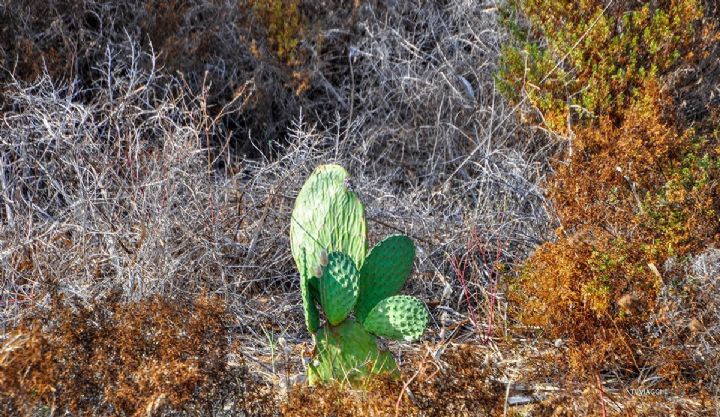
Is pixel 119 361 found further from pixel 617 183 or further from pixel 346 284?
pixel 617 183

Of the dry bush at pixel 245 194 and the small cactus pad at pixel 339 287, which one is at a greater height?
the small cactus pad at pixel 339 287

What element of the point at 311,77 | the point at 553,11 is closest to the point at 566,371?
the point at 553,11

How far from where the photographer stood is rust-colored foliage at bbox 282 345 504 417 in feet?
10.4

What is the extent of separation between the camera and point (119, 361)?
3.29 metres

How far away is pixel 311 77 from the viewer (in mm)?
6355

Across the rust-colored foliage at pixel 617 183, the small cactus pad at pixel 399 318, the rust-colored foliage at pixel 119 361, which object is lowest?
the rust-colored foliage at pixel 119 361

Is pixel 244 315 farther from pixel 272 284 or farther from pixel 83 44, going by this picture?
pixel 83 44

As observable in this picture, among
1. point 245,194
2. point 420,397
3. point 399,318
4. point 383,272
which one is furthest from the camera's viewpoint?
point 245,194

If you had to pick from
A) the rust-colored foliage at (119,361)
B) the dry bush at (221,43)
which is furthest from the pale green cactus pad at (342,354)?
the dry bush at (221,43)

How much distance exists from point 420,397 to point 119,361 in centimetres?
102

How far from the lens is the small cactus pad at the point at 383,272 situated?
154 inches

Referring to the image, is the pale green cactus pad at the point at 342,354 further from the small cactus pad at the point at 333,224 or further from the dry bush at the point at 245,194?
the small cactus pad at the point at 333,224

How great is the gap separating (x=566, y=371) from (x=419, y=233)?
4.00ft

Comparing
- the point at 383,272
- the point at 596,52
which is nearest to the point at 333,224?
the point at 383,272
